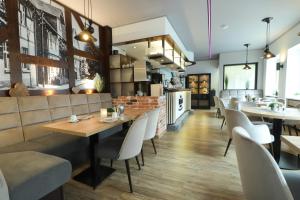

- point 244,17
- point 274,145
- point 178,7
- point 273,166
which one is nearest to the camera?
point 273,166

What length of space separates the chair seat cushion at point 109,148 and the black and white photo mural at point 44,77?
1535mm

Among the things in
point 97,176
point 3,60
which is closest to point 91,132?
point 97,176

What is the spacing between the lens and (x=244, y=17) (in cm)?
367

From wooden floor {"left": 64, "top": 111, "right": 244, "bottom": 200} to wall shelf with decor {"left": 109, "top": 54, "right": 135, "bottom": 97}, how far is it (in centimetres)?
159

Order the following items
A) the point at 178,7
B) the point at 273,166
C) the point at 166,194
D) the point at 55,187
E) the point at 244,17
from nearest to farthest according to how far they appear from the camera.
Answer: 1. the point at 273,166
2. the point at 55,187
3. the point at 166,194
4. the point at 178,7
5. the point at 244,17

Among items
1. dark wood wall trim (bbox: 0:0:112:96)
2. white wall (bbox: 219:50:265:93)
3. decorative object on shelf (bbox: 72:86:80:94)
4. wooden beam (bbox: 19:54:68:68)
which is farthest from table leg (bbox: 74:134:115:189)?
white wall (bbox: 219:50:265:93)

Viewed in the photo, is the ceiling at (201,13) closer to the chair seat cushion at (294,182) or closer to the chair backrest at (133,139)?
the chair backrest at (133,139)

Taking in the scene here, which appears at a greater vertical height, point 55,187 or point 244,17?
point 244,17

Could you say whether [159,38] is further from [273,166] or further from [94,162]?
[273,166]

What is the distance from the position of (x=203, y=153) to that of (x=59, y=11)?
3625 millimetres

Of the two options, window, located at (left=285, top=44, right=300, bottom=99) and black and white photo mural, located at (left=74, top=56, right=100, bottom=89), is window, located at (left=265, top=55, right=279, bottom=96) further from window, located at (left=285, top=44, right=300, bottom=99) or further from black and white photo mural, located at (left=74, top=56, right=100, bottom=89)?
black and white photo mural, located at (left=74, top=56, right=100, bottom=89)

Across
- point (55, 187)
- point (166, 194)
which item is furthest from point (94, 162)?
point (166, 194)

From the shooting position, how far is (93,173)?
6.21 ft

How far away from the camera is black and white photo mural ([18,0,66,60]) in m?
2.43
